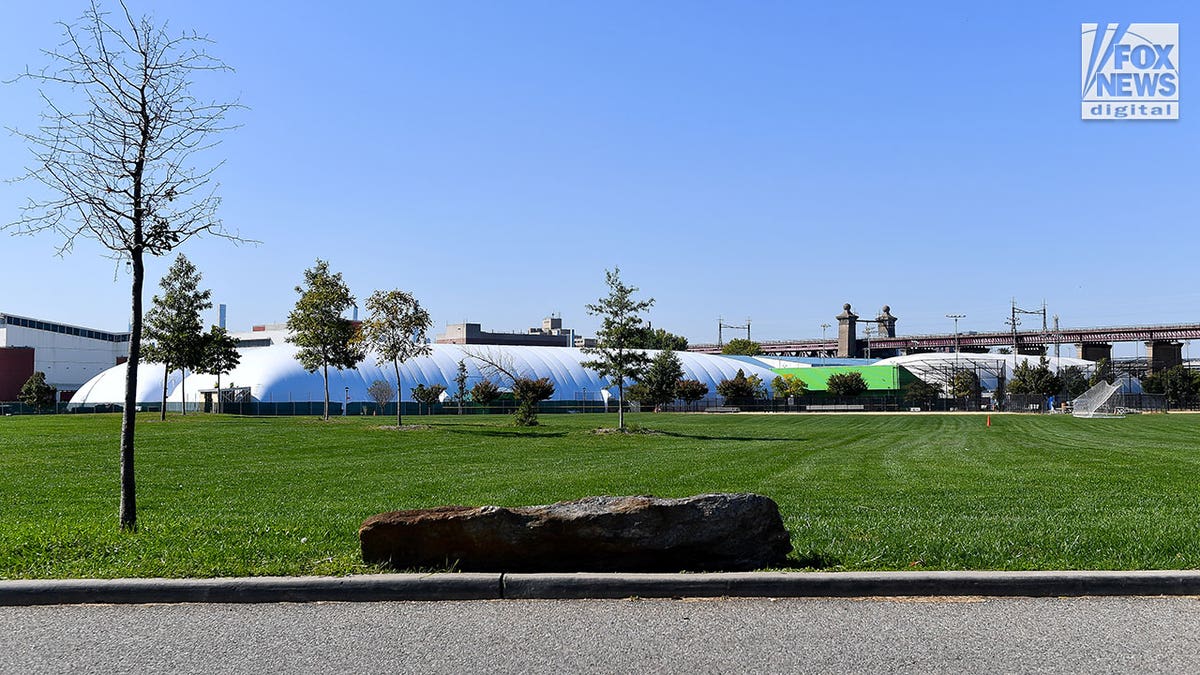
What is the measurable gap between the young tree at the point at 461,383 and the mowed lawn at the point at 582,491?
45159mm

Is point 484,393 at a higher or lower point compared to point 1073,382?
lower

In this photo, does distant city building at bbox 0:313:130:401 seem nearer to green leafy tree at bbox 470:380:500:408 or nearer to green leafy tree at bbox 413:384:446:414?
green leafy tree at bbox 413:384:446:414

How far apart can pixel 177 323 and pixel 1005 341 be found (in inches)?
5720

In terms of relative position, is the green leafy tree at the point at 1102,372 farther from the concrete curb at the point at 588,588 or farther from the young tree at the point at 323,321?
the concrete curb at the point at 588,588

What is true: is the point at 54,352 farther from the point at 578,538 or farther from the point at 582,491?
the point at 578,538

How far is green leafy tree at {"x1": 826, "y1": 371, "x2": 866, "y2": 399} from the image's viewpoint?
9581 cm

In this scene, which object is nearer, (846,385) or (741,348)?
(846,385)

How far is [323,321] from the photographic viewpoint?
4556cm

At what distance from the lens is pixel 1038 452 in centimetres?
2622

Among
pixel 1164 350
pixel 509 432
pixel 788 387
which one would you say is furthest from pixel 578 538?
pixel 1164 350

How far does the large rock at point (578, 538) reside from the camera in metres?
7.63

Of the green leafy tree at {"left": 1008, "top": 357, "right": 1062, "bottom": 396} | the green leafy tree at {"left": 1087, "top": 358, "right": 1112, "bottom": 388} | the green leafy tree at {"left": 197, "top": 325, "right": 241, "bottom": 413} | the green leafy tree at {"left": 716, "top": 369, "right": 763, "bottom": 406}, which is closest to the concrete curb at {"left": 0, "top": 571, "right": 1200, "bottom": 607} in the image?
the green leafy tree at {"left": 197, "top": 325, "right": 241, "bottom": 413}

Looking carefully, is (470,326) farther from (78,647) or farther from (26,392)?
(78,647)

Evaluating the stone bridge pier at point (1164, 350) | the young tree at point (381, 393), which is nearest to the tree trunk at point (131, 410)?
the young tree at point (381, 393)
